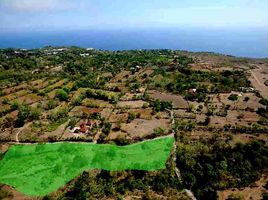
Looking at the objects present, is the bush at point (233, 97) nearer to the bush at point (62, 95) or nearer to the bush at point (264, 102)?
the bush at point (264, 102)

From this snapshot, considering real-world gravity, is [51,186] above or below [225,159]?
below

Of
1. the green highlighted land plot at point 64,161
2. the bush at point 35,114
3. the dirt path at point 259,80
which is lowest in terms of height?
the green highlighted land plot at point 64,161

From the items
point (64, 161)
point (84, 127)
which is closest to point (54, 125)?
point (84, 127)

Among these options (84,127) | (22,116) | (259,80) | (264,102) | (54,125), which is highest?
(259,80)

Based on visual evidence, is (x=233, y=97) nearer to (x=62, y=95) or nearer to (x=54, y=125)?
(x=62, y=95)

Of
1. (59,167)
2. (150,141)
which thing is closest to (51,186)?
(59,167)

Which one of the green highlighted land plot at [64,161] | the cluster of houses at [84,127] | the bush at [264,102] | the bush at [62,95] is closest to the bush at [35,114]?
the cluster of houses at [84,127]

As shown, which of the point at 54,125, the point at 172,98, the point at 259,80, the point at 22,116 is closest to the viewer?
the point at 54,125

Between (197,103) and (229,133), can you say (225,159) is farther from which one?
(197,103)

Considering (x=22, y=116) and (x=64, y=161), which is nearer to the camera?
(x=64, y=161)
